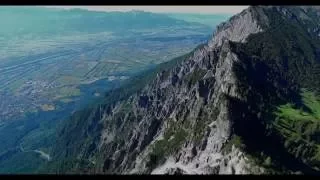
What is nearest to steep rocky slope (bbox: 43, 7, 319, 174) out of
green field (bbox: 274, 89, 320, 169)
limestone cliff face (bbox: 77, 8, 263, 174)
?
limestone cliff face (bbox: 77, 8, 263, 174)

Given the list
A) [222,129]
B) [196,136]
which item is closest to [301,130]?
[196,136]

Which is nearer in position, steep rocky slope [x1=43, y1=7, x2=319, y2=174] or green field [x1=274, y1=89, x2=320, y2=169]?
steep rocky slope [x1=43, y1=7, x2=319, y2=174]

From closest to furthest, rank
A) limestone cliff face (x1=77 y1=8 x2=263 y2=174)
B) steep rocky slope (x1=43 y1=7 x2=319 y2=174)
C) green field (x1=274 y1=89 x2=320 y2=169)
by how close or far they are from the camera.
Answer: steep rocky slope (x1=43 y1=7 x2=319 y2=174), limestone cliff face (x1=77 y1=8 x2=263 y2=174), green field (x1=274 y1=89 x2=320 y2=169)

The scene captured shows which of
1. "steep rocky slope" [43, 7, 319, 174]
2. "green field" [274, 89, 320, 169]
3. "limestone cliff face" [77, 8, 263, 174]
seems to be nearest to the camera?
"steep rocky slope" [43, 7, 319, 174]

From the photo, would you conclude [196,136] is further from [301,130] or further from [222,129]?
[301,130]

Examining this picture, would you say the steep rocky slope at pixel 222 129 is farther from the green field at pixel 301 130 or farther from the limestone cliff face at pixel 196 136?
the green field at pixel 301 130

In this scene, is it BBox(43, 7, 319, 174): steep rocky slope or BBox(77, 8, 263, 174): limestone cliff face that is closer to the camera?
BBox(43, 7, 319, 174): steep rocky slope

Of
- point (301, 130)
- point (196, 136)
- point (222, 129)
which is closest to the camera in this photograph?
point (222, 129)

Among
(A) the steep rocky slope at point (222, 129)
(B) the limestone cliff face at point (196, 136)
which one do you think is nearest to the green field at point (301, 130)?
(A) the steep rocky slope at point (222, 129)

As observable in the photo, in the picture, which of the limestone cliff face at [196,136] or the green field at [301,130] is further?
the green field at [301,130]

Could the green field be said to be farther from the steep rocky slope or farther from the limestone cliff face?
the limestone cliff face

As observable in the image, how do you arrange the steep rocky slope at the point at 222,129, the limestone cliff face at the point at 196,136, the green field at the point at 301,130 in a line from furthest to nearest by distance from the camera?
1. the green field at the point at 301,130
2. the limestone cliff face at the point at 196,136
3. the steep rocky slope at the point at 222,129
